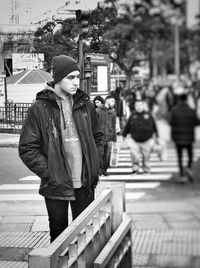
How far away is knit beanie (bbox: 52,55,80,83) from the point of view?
2201 millimetres

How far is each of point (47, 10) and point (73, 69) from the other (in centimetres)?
44

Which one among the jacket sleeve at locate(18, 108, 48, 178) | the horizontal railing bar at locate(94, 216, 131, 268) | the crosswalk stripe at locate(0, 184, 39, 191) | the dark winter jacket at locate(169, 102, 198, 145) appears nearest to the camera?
the dark winter jacket at locate(169, 102, 198, 145)

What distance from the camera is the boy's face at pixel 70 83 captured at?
7.37 feet

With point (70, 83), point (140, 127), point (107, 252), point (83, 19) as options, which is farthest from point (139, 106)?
point (70, 83)

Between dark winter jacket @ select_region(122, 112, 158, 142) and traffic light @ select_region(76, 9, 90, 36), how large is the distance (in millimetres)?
388

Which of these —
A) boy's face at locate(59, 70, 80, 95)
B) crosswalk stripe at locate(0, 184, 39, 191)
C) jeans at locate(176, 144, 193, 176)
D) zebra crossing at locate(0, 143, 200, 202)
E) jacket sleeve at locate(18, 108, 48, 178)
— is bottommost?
crosswalk stripe at locate(0, 184, 39, 191)

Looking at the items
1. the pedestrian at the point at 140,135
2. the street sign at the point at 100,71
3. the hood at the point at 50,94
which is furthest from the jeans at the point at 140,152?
the hood at the point at 50,94

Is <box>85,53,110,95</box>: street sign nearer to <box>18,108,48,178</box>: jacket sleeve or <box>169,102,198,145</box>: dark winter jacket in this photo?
<box>169,102,198,145</box>: dark winter jacket

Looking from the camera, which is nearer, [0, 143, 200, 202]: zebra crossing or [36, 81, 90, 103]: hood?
[0, 143, 200, 202]: zebra crossing

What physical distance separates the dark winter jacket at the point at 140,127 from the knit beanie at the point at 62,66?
111 centimetres

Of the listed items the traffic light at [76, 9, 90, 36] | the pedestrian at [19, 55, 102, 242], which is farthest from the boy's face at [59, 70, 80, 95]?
the traffic light at [76, 9, 90, 36]

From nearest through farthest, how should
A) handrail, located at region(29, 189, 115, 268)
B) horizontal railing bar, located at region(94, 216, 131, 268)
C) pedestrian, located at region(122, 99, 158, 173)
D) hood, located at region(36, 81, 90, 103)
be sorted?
pedestrian, located at region(122, 99, 158, 173) → handrail, located at region(29, 189, 115, 268) → horizontal railing bar, located at region(94, 216, 131, 268) → hood, located at region(36, 81, 90, 103)

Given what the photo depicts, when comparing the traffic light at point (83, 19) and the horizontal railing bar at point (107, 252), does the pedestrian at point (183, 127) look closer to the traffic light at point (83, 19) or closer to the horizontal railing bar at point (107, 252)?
the traffic light at point (83, 19)

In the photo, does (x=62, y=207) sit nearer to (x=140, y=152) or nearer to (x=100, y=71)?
(x=100, y=71)
